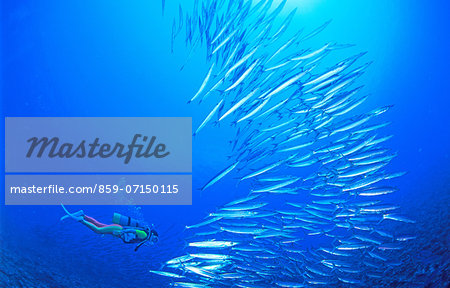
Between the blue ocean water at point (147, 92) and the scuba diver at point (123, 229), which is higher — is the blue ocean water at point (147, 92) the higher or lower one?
the higher one

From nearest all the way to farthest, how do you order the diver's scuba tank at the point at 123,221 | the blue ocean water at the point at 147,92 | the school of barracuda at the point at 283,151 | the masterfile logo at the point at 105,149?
the diver's scuba tank at the point at 123,221 < the school of barracuda at the point at 283,151 < the masterfile logo at the point at 105,149 < the blue ocean water at the point at 147,92

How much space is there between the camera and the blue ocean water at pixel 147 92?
21.8 ft

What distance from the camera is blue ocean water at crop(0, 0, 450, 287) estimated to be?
21.8 ft

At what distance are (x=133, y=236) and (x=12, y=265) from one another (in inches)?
127

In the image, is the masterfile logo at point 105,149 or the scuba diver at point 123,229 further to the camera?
the masterfile logo at point 105,149

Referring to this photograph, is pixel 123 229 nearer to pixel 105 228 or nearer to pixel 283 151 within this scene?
pixel 105 228

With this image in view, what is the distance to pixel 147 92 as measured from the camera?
57.7ft

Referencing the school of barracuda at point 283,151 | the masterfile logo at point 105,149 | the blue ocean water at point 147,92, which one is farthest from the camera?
the blue ocean water at point 147,92

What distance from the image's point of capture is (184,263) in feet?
15.3

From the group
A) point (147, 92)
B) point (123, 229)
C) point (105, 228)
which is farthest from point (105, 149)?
point (147, 92)

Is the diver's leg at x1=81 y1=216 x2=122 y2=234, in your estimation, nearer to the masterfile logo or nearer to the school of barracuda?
the school of barracuda

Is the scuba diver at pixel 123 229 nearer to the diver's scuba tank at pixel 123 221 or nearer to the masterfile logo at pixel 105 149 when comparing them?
the diver's scuba tank at pixel 123 221

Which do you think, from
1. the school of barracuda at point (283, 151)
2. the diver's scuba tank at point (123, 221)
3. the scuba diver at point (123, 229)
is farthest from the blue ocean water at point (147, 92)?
the diver's scuba tank at point (123, 221)

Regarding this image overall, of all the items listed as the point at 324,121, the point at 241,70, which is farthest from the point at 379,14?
the point at 241,70
